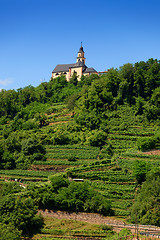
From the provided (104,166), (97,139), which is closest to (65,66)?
(97,139)

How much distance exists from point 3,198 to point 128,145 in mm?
23492

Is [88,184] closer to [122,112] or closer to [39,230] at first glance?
[39,230]

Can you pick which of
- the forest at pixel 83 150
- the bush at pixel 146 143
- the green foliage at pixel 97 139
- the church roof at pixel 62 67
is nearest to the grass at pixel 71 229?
the forest at pixel 83 150

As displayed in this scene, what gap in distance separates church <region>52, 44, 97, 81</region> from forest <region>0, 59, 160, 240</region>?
3.68 metres

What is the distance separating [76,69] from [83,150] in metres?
39.0

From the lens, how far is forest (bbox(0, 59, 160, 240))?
38.5 metres

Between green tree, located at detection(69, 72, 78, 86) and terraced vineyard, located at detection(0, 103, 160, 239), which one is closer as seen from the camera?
terraced vineyard, located at detection(0, 103, 160, 239)

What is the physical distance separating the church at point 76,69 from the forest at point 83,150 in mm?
3681

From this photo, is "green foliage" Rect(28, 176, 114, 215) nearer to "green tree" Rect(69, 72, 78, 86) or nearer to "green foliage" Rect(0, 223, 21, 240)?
"green foliage" Rect(0, 223, 21, 240)

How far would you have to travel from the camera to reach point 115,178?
151 feet

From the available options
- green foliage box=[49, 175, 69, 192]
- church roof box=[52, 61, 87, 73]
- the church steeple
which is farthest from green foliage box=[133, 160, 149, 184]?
the church steeple

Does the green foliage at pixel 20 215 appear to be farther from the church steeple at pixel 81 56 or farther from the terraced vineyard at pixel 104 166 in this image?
the church steeple at pixel 81 56

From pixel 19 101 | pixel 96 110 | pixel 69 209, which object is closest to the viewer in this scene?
pixel 69 209

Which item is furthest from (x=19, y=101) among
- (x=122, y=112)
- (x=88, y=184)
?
(x=88, y=184)
